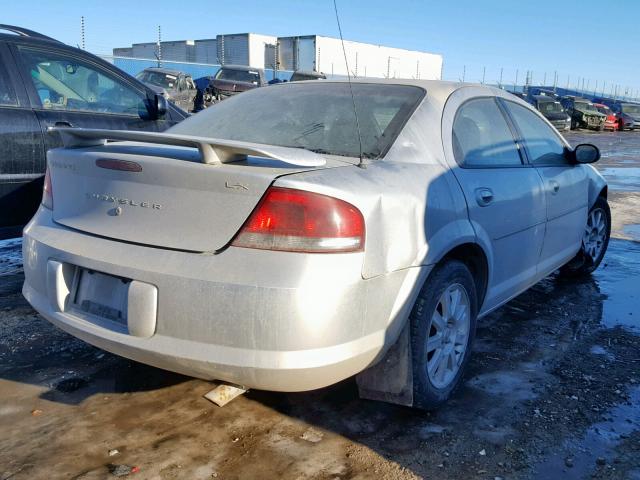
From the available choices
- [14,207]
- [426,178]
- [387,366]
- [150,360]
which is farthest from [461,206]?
[14,207]

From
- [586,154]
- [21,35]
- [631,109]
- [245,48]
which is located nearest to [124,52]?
[245,48]

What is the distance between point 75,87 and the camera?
487cm

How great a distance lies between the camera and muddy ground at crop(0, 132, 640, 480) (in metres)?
2.46

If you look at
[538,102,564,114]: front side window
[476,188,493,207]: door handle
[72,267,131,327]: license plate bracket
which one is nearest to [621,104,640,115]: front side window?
[538,102,564,114]: front side window

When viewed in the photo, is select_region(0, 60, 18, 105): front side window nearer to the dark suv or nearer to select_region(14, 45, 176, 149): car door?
the dark suv

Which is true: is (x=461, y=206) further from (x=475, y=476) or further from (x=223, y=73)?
(x=223, y=73)

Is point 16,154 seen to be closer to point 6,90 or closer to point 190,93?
point 6,90

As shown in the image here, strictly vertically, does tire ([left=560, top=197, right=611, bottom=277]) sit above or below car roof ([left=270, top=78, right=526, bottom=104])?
below

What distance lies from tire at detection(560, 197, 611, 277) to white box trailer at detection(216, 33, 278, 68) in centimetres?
3027

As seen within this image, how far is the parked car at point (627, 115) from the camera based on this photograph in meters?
33.7

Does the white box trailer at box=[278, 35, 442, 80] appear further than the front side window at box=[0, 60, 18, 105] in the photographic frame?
Yes

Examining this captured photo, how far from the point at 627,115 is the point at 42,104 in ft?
118

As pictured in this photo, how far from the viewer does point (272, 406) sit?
9.62 ft

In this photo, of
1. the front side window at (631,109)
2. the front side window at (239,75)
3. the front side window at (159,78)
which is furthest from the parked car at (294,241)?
the front side window at (631,109)
